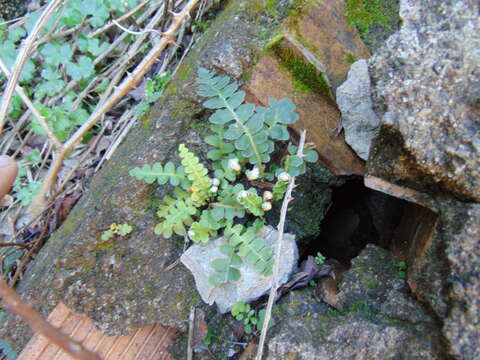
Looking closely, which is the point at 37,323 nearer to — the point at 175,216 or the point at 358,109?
the point at 175,216

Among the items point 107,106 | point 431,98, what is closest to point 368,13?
point 431,98

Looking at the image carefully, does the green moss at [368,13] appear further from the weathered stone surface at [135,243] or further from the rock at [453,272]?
the rock at [453,272]

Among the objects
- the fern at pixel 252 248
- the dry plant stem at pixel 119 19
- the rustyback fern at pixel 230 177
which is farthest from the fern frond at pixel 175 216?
the dry plant stem at pixel 119 19

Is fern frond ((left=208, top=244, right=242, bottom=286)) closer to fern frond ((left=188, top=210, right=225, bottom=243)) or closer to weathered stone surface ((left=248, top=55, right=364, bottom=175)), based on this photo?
fern frond ((left=188, top=210, right=225, bottom=243))

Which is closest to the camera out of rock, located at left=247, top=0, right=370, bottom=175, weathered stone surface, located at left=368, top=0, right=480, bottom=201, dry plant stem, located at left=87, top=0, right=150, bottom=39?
weathered stone surface, located at left=368, top=0, right=480, bottom=201

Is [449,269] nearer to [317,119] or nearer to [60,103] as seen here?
[317,119]

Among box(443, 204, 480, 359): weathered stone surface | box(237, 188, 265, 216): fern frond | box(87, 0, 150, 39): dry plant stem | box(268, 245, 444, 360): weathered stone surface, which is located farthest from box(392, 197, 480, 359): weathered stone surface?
box(87, 0, 150, 39): dry plant stem
